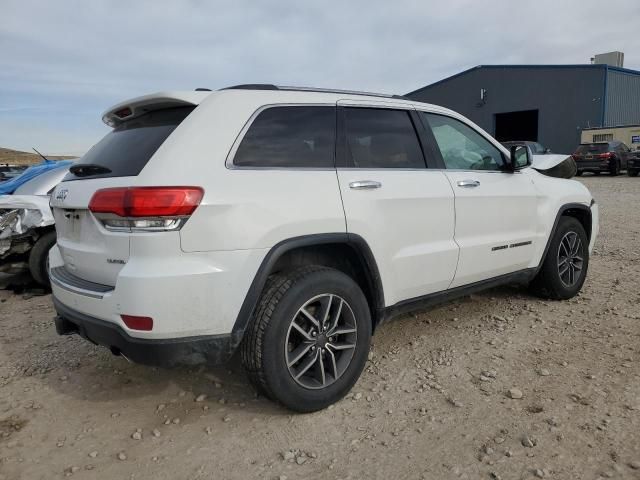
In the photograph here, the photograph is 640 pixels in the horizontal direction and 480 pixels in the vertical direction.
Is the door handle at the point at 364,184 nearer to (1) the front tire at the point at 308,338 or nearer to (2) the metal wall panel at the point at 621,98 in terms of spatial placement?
(1) the front tire at the point at 308,338

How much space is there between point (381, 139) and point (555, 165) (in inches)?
94.4

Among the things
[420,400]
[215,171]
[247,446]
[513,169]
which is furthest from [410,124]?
[247,446]

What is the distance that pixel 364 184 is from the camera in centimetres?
307

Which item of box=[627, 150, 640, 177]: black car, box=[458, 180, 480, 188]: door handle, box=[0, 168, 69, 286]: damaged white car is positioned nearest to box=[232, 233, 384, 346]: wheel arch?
box=[458, 180, 480, 188]: door handle

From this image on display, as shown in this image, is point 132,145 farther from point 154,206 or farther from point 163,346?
point 163,346

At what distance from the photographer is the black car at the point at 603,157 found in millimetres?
21000

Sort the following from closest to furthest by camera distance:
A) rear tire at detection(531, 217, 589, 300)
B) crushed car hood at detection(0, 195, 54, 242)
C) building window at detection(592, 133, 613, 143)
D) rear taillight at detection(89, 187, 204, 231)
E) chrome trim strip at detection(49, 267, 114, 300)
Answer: rear taillight at detection(89, 187, 204, 231)
chrome trim strip at detection(49, 267, 114, 300)
rear tire at detection(531, 217, 589, 300)
crushed car hood at detection(0, 195, 54, 242)
building window at detection(592, 133, 613, 143)

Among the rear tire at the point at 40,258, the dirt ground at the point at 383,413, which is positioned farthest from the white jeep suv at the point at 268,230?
the rear tire at the point at 40,258

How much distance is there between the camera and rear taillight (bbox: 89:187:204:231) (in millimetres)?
2383

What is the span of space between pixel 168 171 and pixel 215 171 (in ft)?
0.75

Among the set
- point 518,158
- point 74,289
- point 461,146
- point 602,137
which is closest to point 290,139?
point 74,289

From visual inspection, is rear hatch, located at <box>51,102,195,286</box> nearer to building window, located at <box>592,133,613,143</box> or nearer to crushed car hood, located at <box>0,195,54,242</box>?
crushed car hood, located at <box>0,195,54,242</box>

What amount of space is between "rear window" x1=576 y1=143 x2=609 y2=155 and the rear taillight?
22.5 metres

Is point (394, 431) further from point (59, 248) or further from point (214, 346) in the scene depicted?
point (59, 248)
